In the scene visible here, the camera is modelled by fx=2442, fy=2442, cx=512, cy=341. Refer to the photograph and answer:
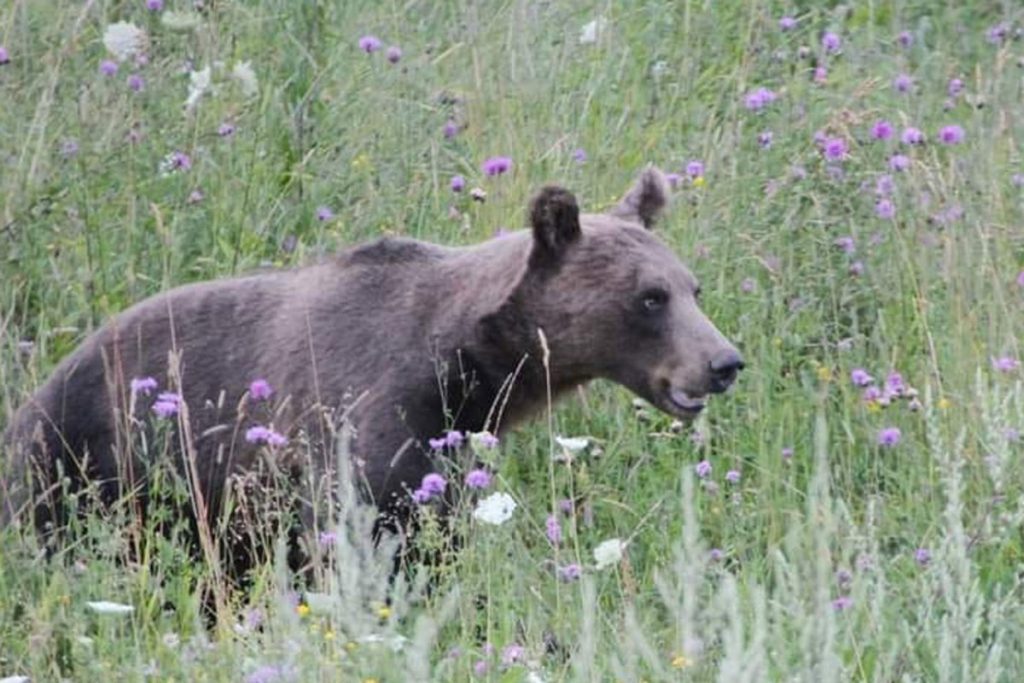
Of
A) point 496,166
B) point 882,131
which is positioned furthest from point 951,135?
point 496,166

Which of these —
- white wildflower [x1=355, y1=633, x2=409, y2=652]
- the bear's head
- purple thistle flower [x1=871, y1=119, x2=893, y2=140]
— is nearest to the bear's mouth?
the bear's head

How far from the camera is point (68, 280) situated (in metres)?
7.20

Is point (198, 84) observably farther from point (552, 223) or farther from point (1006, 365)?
point (1006, 365)

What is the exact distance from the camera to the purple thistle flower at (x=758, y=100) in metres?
7.84

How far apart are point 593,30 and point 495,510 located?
11.8ft

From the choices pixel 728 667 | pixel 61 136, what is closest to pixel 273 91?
pixel 61 136

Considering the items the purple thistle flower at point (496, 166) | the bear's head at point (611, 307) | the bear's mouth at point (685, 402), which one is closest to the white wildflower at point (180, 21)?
the purple thistle flower at point (496, 166)

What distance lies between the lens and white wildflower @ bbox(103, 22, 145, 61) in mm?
7543

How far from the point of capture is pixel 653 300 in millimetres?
6148

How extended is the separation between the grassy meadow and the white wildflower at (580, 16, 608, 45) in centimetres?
2

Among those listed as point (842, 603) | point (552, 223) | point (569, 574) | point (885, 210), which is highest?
point (552, 223)

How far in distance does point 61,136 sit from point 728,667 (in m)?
4.99

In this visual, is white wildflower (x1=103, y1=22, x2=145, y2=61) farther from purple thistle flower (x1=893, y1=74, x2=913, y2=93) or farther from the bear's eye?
purple thistle flower (x1=893, y1=74, x2=913, y2=93)

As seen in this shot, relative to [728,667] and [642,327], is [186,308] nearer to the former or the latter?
[642,327]
